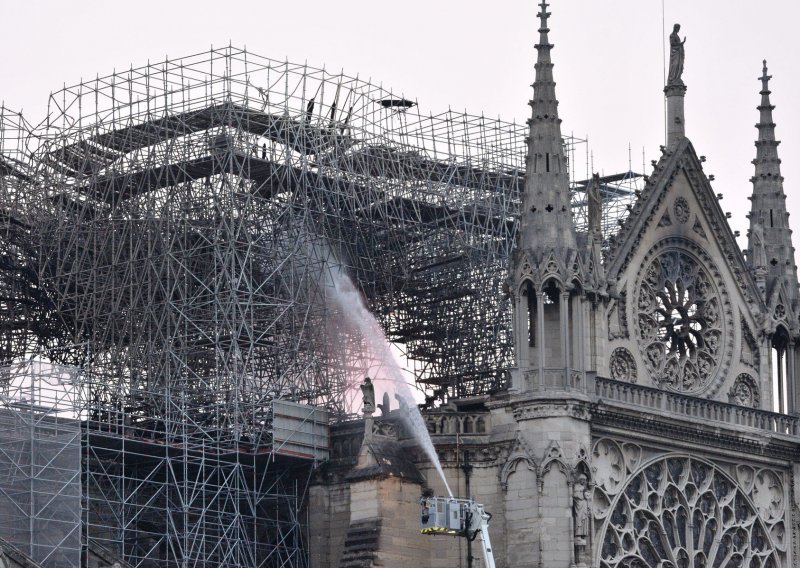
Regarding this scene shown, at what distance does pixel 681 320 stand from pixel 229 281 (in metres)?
12.9

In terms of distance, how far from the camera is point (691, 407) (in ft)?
222

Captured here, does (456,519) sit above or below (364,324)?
below

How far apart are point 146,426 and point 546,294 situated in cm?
1266

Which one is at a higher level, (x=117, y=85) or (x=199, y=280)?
(x=117, y=85)

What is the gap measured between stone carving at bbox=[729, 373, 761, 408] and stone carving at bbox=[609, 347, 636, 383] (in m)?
4.43

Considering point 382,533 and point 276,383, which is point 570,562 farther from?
point 276,383

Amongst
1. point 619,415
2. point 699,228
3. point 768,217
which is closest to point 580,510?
point 619,415

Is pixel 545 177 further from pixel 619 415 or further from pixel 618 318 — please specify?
pixel 619 415

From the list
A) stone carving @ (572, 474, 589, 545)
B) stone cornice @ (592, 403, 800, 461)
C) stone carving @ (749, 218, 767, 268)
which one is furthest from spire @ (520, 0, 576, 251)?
stone carving @ (749, 218, 767, 268)

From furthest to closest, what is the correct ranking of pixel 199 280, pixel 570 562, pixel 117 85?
pixel 117 85 → pixel 199 280 → pixel 570 562

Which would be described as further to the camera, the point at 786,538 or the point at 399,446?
the point at 786,538

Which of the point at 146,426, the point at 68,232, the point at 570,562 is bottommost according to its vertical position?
the point at 570,562

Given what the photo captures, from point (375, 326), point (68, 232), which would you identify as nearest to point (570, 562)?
point (375, 326)

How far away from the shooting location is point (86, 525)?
208 ft
